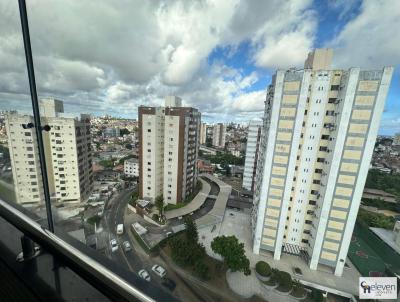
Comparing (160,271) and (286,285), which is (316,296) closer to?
(286,285)

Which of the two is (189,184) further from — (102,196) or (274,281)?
(274,281)

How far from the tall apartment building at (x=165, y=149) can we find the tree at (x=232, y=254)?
376cm

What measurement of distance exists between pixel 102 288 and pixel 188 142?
25.4ft

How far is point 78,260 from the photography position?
2.02 feet

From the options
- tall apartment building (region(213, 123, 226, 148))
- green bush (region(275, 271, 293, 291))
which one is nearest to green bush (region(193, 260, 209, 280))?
green bush (region(275, 271, 293, 291))

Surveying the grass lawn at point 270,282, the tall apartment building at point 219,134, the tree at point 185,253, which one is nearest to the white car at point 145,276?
the tree at point 185,253

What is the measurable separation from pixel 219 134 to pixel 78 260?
22811 mm

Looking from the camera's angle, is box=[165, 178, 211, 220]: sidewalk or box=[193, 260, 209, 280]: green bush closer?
box=[193, 260, 209, 280]: green bush

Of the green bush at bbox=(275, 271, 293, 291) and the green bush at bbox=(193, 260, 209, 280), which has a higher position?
the green bush at bbox=(193, 260, 209, 280)

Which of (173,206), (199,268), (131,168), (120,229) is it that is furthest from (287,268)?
(131,168)

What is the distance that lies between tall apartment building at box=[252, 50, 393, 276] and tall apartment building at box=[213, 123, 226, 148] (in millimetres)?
18237

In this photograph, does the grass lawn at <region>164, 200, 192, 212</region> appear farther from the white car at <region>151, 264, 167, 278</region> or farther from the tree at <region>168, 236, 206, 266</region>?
the white car at <region>151, 264, 167, 278</region>

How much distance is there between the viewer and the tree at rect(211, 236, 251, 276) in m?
4.18

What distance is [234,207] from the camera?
8.56 meters
